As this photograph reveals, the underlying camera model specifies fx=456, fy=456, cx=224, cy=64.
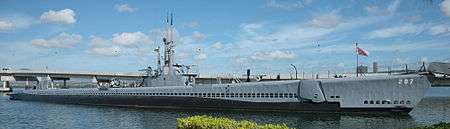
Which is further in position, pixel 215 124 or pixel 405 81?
pixel 405 81

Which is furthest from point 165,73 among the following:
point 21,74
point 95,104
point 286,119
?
point 21,74

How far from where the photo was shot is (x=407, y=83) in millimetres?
35719

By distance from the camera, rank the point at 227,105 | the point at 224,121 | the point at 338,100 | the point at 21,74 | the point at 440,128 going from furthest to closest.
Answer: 1. the point at 21,74
2. the point at 227,105
3. the point at 338,100
4. the point at 224,121
5. the point at 440,128

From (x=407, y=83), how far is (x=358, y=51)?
5346mm

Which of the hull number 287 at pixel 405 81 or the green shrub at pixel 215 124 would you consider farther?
the hull number 287 at pixel 405 81

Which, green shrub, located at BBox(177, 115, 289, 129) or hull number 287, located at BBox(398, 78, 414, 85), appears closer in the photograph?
green shrub, located at BBox(177, 115, 289, 129)

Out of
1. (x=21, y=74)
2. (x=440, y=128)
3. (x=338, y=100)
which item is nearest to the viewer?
(x=440, y=128)

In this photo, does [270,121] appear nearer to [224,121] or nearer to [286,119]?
→ [286,119]

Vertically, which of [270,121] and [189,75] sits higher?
[189,75]

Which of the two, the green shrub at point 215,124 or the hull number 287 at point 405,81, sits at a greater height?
the hull number 287 at point 405,81

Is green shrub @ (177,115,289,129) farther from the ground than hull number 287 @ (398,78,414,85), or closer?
closer

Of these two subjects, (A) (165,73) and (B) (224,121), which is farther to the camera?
(A) (165,73)

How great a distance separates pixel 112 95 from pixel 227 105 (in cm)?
1751

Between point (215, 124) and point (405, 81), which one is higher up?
point (405, 81)
